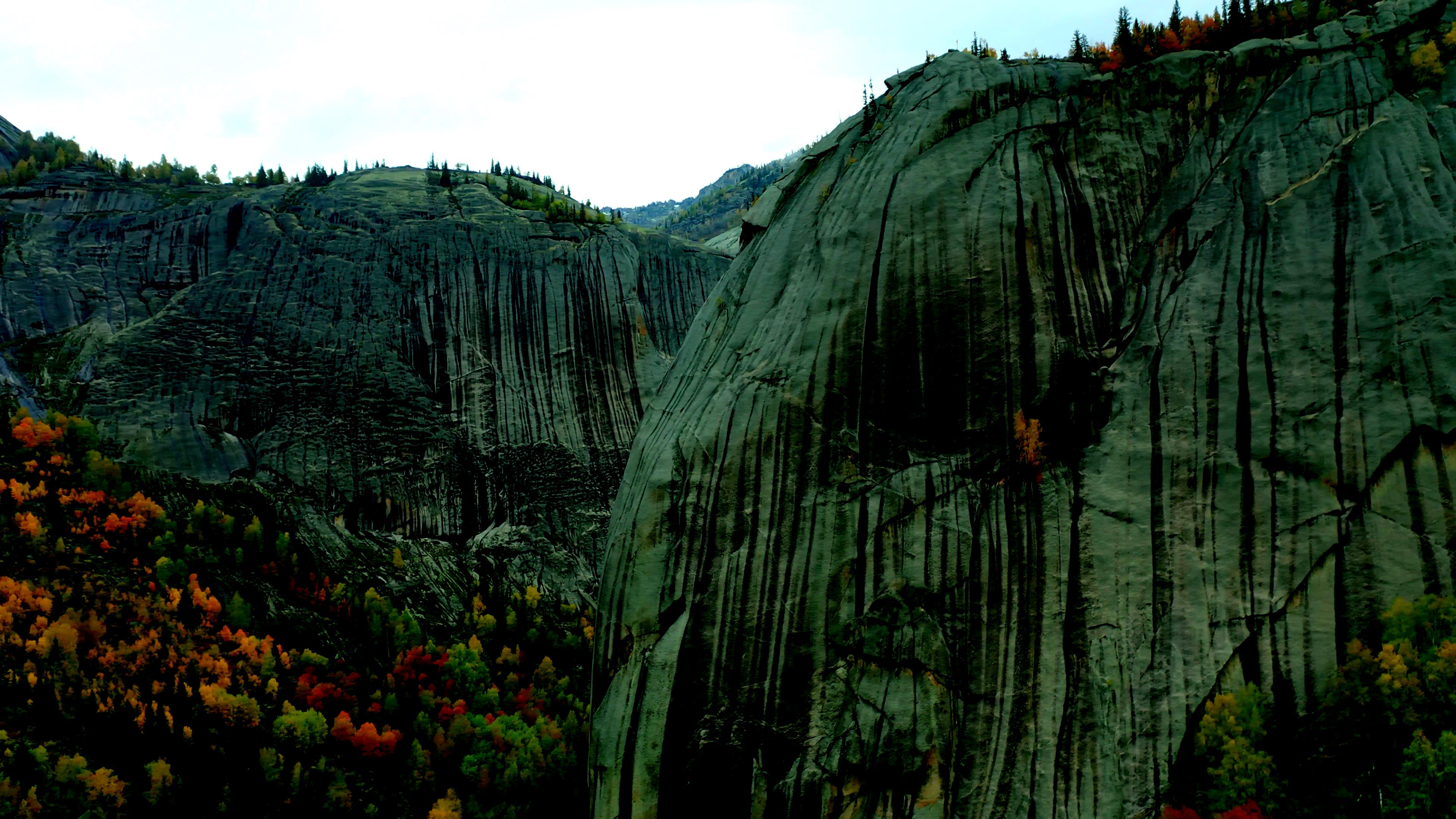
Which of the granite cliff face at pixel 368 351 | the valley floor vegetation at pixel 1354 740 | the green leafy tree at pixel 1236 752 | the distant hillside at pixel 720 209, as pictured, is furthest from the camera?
the distant hillside at pixel 720 209

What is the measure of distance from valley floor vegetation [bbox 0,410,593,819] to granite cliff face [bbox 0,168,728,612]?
2.94 metres

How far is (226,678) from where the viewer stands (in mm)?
48469

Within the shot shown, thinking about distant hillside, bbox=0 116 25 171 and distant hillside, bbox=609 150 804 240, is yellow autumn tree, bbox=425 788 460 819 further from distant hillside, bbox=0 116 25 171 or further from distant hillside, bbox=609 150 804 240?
distant hillside, bbox=609 150 804 240

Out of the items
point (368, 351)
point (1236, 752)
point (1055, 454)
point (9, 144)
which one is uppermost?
point (9, 144)

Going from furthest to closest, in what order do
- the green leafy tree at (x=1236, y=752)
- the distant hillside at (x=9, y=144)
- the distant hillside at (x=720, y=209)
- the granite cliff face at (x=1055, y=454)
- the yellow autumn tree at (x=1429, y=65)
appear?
the distant hillside at (x=720, y=209) < the distant hillside at (x=9, y=144) < the yellow autumn tree at (x=1429, y=65) < the granite cliff face at (x=1055, y=454) < the green leafy tree at (x=1236, y=752)

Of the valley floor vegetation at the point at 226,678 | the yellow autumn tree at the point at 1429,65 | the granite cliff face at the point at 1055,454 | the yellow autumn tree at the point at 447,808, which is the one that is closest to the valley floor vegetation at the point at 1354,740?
the granite cliff face at the point at 1055,454

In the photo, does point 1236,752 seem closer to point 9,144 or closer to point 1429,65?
point 1429,65

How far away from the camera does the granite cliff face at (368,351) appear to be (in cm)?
5747

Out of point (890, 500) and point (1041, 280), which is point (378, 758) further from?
point (1041, 280)

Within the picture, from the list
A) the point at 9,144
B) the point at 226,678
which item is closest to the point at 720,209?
the point at 9,144

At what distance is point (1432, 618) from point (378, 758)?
46.4 m

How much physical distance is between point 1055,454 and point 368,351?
1897 inches

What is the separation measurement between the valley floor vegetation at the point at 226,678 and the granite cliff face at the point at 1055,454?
823 inches

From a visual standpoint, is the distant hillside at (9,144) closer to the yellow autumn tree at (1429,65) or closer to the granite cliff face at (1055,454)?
the granite cliff face at (1055,454)
